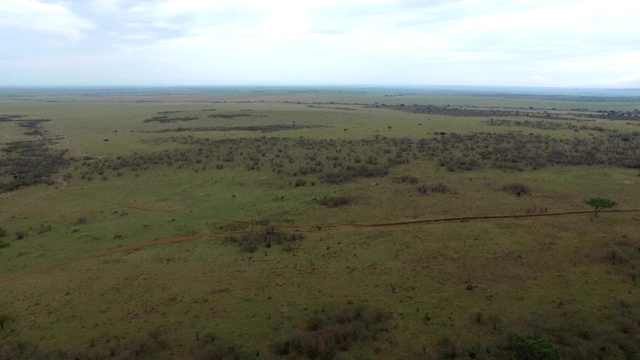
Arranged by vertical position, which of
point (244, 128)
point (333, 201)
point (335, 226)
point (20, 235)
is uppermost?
point (244, 128)

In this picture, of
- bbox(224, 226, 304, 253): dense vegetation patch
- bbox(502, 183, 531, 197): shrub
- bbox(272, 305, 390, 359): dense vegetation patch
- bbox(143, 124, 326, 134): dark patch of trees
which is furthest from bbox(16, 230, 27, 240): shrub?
bbox(143, 124, 326, 134): dark patch of trees

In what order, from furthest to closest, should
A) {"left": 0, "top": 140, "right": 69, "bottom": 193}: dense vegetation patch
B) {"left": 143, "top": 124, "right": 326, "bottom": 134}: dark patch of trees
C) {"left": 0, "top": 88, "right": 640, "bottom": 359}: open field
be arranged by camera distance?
{"left": 143, "top": 124, "right": 326, "bottom": 134}: dark patch of trees
{"left": 0, "top": 140, "right": 69, "bottom": 193}: dense vegetation patch
{"left": 0, "top": 88, "right": 640, "bottom": 359}: open field

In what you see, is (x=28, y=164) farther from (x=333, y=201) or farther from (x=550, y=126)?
(x=550, y=126)

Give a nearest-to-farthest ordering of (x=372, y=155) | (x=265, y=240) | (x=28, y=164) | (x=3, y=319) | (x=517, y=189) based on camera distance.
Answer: (x=3, y=319), (x=265, y=240), (x=517, y=189), (x=28, y=164), (x=372, y=155)

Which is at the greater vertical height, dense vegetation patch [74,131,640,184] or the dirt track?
dense vegetation patch [74,131,640,184]

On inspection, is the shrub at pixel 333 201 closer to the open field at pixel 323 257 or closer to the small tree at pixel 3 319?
the open field at pixel 323 257

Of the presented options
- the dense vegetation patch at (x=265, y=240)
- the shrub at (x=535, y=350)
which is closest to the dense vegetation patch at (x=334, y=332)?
the shrub at (x=535, y=350)

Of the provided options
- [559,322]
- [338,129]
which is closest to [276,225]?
[559,322]

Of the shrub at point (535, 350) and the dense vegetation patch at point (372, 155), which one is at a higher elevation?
the dense vegetation patch at point (372, 155)

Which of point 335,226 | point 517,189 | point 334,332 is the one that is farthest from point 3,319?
point 517,189

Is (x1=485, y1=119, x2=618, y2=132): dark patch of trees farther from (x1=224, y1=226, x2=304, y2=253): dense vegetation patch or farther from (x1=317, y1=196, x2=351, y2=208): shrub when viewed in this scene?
(x1=224, y1=226, x2=304, y2=253): dense vegetation patch
